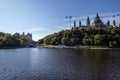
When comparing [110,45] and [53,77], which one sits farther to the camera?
[110,45]

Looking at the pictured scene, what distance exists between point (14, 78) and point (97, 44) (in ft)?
546

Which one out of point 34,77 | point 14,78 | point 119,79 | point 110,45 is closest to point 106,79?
point 119,79

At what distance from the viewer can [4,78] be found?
4025 centimetres

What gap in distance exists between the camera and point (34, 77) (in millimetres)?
41656

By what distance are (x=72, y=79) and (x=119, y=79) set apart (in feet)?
32.3

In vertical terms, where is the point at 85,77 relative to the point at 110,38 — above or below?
below

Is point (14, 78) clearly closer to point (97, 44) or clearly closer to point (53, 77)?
point (53, 77)

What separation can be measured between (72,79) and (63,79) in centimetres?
191

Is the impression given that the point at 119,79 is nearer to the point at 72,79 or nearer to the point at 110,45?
the point at 72,79

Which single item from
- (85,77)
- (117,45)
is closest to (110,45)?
(117,45)

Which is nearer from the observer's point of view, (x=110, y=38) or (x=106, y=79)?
(x=106, y=79)

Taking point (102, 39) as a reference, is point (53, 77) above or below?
below

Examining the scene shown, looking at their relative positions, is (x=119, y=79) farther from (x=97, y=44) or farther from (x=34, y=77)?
(x=97, y=44)

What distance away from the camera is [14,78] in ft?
133
